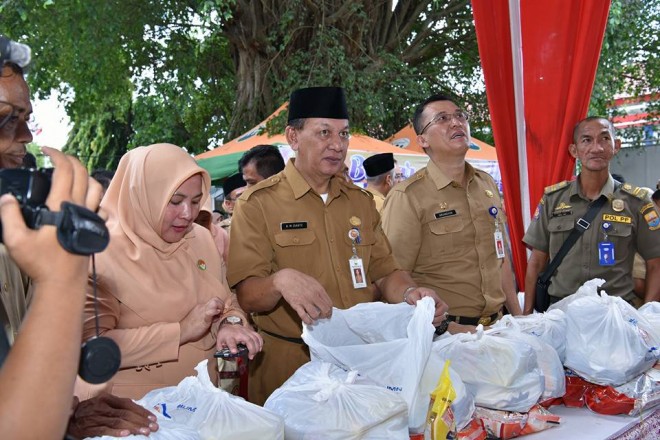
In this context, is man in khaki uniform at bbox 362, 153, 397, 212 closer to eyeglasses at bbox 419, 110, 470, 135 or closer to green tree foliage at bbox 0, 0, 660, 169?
eyeglasses at bbox 419, 110, 470, 135

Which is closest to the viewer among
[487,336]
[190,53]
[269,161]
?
[487,336]

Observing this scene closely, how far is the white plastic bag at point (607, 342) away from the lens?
2.23m

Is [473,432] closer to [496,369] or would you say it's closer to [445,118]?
[496,369]

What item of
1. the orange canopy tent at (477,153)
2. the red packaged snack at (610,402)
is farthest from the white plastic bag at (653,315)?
the orange canopy tent at (477,153)

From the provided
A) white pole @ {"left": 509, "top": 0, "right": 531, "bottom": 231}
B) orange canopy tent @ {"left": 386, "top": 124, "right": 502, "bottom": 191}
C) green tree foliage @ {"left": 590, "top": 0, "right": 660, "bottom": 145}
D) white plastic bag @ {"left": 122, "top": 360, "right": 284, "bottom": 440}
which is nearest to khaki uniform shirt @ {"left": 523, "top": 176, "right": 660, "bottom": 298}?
white pole @ {"left": 509, "top": 0, "right": 531, "bottom": 231}

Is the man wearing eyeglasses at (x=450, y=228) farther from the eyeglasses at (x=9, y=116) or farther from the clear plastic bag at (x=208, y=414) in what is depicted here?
the eyeglasses at (x=9, y=116)

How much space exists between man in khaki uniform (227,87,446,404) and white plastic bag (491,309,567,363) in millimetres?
390

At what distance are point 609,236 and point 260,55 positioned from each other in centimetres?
739

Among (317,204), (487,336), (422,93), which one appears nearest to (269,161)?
(317,204)

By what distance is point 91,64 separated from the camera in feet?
30.7

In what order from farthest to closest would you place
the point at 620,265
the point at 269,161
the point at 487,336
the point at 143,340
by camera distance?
the point at 269,161
the point at 620,265
the point at 487,336
the point at 143,340

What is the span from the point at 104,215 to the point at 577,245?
2.83m

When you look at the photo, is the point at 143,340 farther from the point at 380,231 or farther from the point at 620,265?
the point at 620,265

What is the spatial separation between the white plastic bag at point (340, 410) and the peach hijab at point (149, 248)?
502 mm
